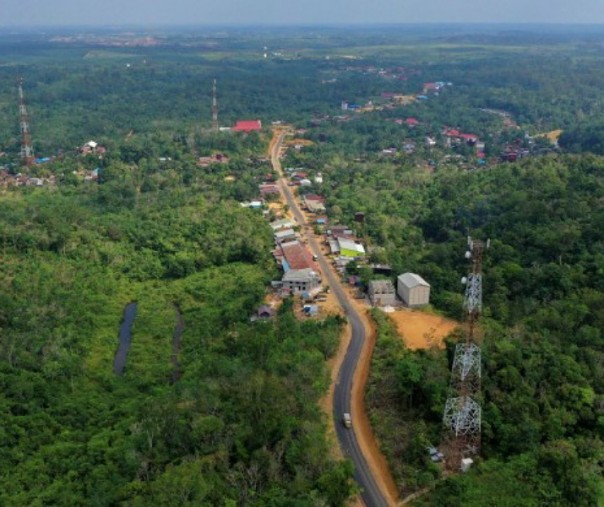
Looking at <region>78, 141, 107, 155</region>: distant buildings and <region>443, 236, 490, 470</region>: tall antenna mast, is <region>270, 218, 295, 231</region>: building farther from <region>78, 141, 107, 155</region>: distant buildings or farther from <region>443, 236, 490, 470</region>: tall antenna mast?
<region>78, 141, 107, 155</region>: distant buildings

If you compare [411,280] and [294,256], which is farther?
[294,256]

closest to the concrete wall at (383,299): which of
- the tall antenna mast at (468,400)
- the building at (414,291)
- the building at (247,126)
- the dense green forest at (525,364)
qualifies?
the building at (414,291)

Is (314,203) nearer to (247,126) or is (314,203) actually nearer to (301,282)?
(301,282)

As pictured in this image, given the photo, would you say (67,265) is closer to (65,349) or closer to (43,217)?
(43,217)

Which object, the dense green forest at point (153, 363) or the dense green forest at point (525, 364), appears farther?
the dense green forest at point (153, 363)

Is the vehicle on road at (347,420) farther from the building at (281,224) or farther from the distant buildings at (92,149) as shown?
the distant buildings at (92,149)

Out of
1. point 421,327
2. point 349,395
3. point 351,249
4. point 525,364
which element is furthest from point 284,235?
point 525,364
